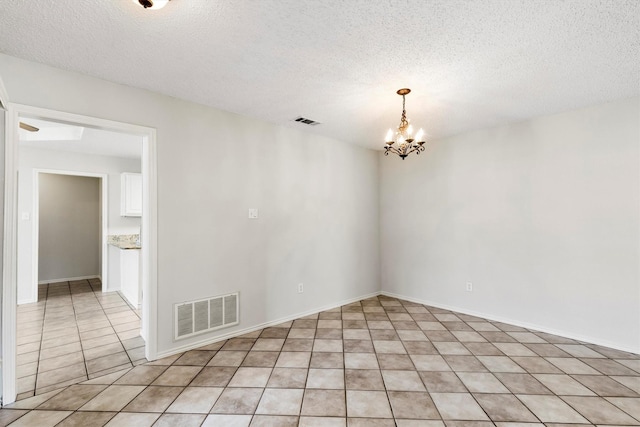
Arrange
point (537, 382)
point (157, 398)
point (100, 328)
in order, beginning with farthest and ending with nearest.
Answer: point (100, 328), point (537, 382), point (157, 398)

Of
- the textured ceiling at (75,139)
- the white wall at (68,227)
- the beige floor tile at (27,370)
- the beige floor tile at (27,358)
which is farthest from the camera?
the white wall at (68,227)

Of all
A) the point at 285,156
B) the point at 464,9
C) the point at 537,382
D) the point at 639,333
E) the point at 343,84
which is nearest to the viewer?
the point at 464,9

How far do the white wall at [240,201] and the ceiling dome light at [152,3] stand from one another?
1.27m

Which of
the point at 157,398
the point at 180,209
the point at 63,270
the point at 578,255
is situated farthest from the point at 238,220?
the point at 63,270

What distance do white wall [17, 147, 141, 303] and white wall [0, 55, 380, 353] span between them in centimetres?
343

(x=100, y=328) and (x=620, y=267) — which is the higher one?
(x=620, y=267)

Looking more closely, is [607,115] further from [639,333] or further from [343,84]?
[343,84]

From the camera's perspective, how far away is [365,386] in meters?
2.35

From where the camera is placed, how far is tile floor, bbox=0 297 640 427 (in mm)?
1975

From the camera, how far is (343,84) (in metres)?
2.69

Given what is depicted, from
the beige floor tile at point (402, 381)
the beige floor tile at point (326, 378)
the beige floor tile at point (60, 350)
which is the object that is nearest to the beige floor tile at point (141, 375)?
the beige floor tile at point (60, 350)

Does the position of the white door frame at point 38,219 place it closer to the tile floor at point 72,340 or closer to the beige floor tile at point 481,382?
the tile floor at point 72,340

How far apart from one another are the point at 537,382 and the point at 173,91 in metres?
3.98

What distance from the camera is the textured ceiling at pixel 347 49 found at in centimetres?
174
